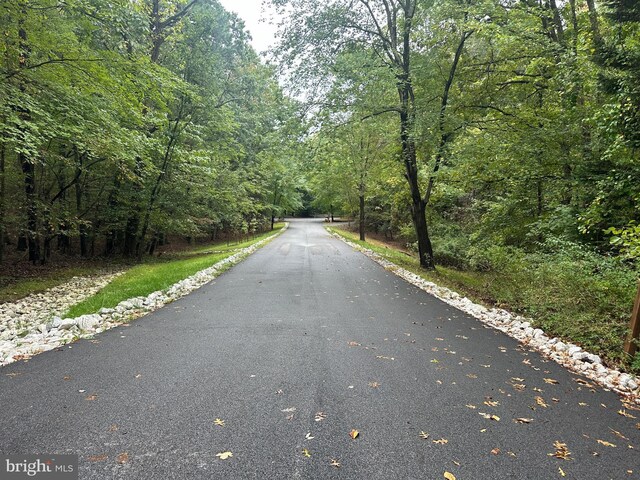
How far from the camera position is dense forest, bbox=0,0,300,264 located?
7062 millimetres

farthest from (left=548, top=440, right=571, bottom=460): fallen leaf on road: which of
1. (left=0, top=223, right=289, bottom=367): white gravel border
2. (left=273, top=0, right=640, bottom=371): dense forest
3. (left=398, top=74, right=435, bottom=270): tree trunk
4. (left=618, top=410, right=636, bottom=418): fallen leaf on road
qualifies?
(left=398, top=74, right=435, bottom=270): tree trunk

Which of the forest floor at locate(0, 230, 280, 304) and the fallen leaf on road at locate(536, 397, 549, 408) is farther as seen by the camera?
the forest floor at locate(0, 230, 280, 304)

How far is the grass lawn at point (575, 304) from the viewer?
4.32 m

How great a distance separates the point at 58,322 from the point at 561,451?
6.09 meters

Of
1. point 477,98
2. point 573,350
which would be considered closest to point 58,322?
point 573,350

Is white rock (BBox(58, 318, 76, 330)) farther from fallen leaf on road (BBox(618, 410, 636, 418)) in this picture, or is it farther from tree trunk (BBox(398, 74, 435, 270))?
tree trunk (BBox(398, 74, 435, 270))

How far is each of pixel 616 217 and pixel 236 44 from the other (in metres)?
14.1

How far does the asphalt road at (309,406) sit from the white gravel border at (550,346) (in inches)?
9.9

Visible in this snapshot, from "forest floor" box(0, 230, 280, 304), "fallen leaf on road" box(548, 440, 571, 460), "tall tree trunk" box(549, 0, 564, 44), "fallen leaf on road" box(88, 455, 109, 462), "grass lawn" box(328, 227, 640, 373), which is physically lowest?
"forest floor" box(0, 230, 280, 304)

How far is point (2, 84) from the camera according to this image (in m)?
6.09

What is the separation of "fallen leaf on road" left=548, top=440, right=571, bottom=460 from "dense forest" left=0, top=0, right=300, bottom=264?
823cm

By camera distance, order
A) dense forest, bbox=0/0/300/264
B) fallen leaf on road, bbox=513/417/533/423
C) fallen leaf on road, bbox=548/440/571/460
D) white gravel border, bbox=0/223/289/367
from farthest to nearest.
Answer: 1. dense forest, bbox=0/0/300/264
2. white gravel border, bbox=0/223/289/367
3. fallen leaf on road, bbox=513/417/533/423
4. fallen leaf on road, bbox=548/440/571/460

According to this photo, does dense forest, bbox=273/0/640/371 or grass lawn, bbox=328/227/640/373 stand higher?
dense forest, bbox=273/0/640/371

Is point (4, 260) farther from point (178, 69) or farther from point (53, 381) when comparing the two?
point (53, 381)
